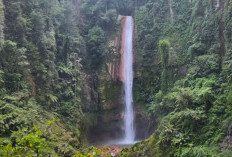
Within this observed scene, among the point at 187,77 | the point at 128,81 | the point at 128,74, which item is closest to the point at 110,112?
the point at 128,81

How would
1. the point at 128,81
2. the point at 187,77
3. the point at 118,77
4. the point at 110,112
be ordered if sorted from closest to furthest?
the point at 187,77, the point at 110,112, the point at 128,81, the point at 118,77

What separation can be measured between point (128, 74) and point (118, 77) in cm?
107

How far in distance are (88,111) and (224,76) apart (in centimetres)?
1258

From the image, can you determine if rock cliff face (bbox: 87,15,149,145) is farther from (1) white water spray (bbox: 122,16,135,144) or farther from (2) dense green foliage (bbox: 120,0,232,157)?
(2) dense green foliage (bbox: 120,0,232,157)

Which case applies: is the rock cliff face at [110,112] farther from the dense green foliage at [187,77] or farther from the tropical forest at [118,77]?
the dense green foliage at [187,77]

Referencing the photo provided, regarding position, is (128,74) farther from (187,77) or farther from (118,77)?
(187,77)

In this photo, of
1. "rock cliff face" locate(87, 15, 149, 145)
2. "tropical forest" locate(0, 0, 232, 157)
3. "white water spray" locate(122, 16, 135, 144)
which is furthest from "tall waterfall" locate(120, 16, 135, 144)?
"rock cliff face" locate(87, 15, 149, 145)

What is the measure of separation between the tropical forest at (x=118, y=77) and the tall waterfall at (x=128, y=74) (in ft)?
0.33

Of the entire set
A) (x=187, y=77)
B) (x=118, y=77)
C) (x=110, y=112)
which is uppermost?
(x=187, y=77)

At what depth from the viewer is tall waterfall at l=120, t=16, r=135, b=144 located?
22.0m

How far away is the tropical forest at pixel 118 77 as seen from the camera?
1111 cm

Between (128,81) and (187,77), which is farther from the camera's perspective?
(128,81)

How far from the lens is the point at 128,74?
23828 millimetres

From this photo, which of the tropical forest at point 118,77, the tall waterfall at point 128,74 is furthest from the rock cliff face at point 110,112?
the tall waterfall at point 128,74
